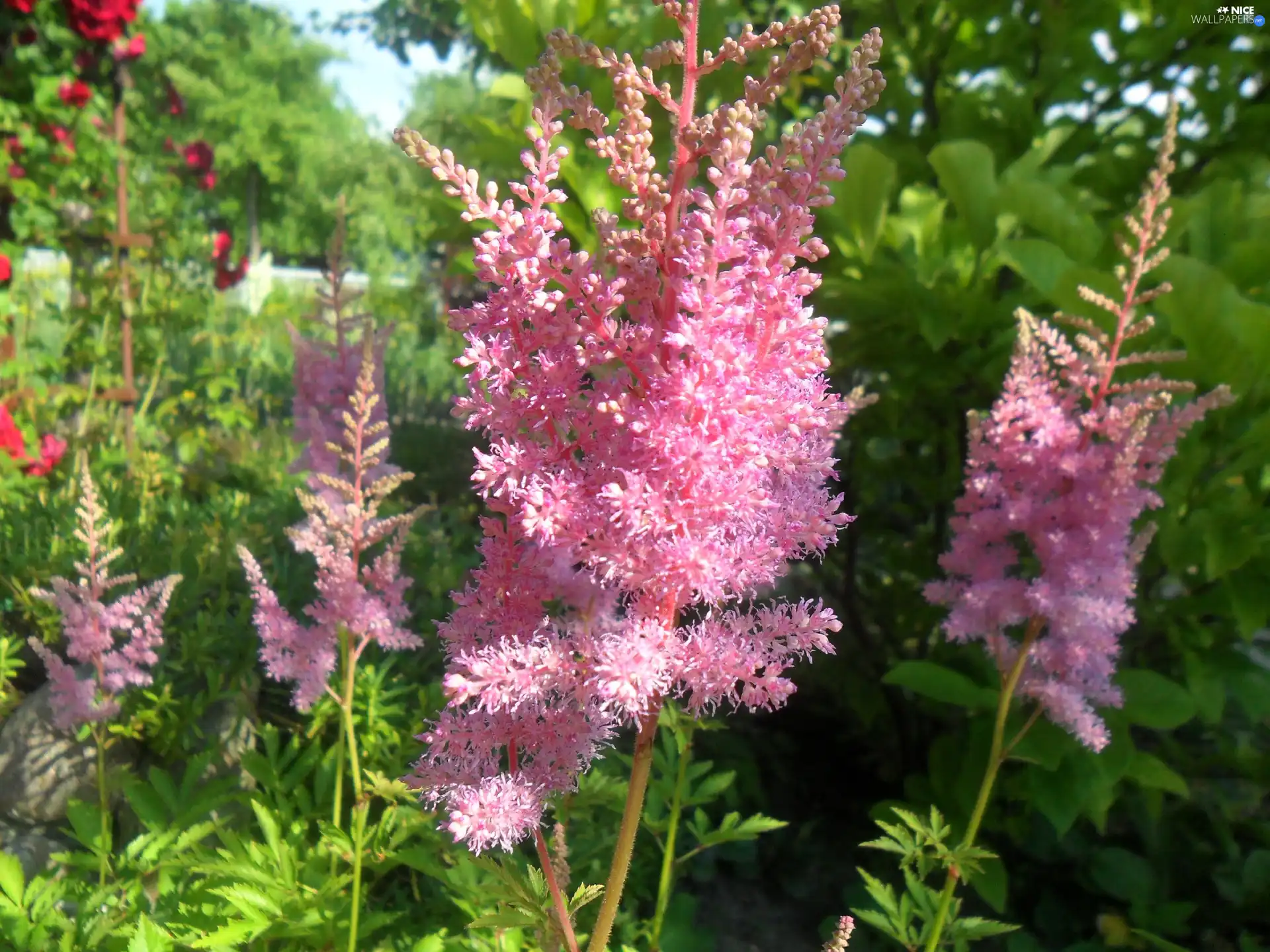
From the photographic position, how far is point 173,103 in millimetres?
4926

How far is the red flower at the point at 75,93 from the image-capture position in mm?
4273

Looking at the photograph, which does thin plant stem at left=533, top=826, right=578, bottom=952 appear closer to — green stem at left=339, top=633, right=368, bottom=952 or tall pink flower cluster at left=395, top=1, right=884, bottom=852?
tall pink flower cluster at left=395, top=1, right=884, bottom=852

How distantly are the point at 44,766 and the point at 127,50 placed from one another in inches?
143

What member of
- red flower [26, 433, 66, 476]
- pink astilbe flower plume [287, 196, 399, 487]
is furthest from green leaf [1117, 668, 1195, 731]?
red flower [26, 433, 66, 476]

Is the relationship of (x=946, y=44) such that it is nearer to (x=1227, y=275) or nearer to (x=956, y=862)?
(x=1227, y=275)

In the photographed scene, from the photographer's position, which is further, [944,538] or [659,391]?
[944,538]

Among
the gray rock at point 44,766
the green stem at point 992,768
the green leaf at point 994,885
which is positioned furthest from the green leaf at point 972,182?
the gray rock at point 44,766

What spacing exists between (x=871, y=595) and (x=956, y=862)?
187 centimetres

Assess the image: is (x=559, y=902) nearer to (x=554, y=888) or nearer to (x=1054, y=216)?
(x=554, y=888)

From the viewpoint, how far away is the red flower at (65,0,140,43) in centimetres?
398

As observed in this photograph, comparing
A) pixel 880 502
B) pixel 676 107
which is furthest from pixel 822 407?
pixel 880 502

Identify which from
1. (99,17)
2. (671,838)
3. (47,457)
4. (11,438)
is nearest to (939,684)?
(671,838)

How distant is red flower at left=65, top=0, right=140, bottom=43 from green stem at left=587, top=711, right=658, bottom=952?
15.6ft

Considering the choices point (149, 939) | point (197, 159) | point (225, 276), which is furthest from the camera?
point (225, 276)
